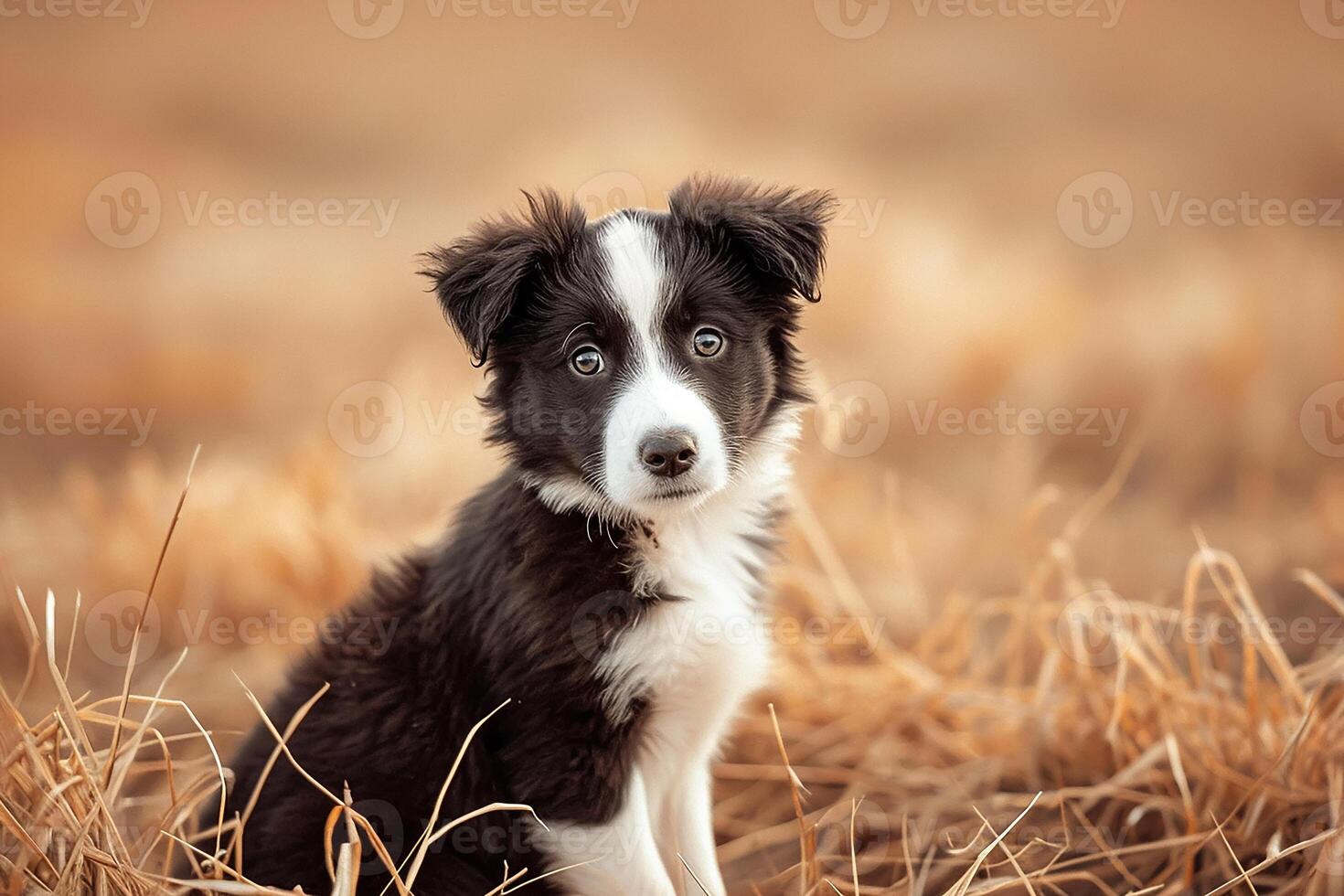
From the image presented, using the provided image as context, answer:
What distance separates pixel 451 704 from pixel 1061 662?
8.56 feet

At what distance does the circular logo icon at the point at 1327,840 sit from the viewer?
3.09m

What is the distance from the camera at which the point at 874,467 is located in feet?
22.8

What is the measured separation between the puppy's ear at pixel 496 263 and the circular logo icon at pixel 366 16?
553 cm

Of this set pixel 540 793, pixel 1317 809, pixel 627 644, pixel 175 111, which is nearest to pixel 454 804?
pixel 540 793

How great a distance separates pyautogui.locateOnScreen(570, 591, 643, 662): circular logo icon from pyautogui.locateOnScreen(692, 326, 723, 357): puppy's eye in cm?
67

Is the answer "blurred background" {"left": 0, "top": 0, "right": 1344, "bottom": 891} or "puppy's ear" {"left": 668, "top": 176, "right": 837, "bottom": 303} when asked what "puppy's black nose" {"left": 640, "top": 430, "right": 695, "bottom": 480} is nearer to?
"puppy's ear" {"left": 668, "top": 176, "right": 837, "bottom": 303}

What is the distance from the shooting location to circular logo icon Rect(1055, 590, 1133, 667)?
4.09m

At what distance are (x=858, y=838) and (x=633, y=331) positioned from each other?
212 cm

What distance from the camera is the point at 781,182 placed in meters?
7.52

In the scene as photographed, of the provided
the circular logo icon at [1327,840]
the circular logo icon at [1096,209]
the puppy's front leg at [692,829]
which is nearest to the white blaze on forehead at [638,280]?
the puppy's front leg at [692,829]

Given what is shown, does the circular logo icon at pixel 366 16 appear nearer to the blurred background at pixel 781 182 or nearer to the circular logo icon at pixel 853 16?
the blurred background at pixel 781 182

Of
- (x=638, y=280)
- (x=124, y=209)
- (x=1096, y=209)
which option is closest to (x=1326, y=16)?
(x=1096, y=209)

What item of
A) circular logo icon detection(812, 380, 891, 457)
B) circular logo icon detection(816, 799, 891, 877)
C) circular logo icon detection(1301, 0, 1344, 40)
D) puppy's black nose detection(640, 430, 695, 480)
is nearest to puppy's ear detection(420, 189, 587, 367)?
puppy's black nose detection(640, 430, 695, 480)

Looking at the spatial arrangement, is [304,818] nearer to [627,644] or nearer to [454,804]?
[454,804]
